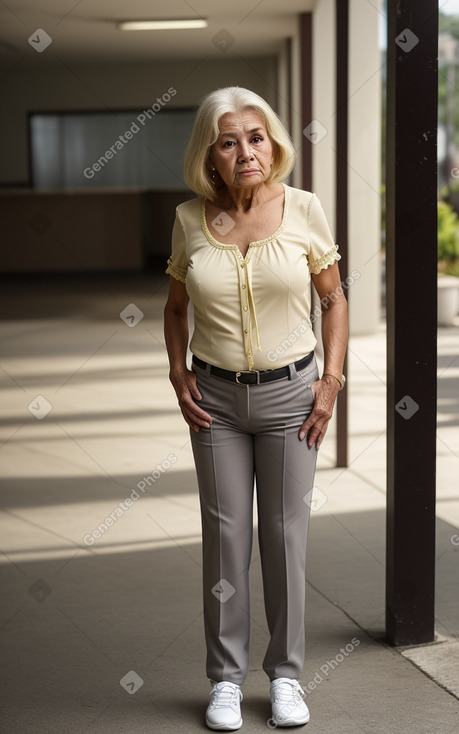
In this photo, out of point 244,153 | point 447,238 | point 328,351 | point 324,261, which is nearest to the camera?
point 244,153

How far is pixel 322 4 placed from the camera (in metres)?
10.3

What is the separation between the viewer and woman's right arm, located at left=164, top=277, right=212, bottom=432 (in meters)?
2.61

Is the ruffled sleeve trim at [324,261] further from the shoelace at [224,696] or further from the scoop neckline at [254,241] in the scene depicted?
the shoelace at [224,696]

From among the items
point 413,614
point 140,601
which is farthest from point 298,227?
point 140,601

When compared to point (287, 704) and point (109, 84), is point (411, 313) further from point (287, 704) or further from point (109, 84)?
point (109, 84)

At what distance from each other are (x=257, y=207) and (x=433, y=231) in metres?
0.72

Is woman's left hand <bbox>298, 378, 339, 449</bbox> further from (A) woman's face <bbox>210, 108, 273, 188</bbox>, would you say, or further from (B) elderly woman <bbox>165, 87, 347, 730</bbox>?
(A) woman's face <bbox>210, 108, 273, 188</bbox>

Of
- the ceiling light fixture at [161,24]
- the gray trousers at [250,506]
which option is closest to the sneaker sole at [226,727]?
the gray trousers at [250,506]

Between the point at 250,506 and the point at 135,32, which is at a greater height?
the point at 135,32

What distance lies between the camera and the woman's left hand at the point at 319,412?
260 centimetres

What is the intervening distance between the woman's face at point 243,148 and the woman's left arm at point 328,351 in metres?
0.32

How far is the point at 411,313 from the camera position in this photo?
306 centimetres

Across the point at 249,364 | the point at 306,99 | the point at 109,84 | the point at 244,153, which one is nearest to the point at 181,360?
the point at 249,364

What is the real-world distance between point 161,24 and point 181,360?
36.3ft
